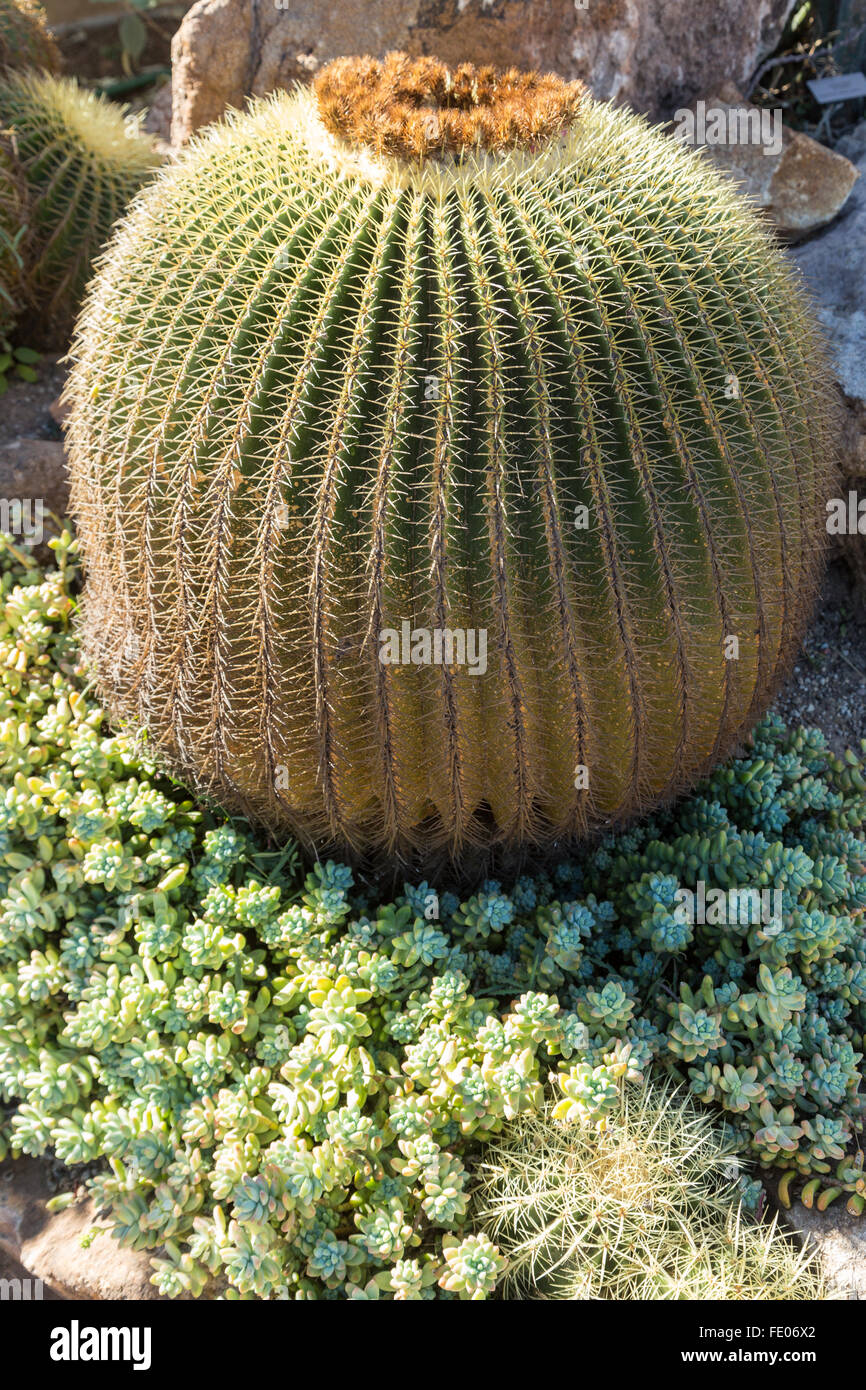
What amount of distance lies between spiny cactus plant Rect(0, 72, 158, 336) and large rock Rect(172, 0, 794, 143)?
0.30 m

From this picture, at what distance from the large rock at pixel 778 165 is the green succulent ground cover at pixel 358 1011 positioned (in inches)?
87.2

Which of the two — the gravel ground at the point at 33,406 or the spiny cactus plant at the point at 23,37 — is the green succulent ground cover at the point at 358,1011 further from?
the spiny cactus plant at the point at 23,37

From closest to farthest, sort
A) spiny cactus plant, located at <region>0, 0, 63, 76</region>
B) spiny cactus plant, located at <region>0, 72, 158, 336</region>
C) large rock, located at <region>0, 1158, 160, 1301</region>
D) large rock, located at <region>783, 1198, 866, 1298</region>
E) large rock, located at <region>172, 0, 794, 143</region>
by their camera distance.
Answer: large rock, located at <region>783, 1198, 866, 1298</region>, large rock, located at <region>0, 1158, 160, 1301</region>, large rock, located at <region>172, 0, 794, 143</region>, spiny cactus plant, located at <region>0, 72, 158, 336</region>, spiny cactus plant, located at <region>0, 0, 63, 76</region>

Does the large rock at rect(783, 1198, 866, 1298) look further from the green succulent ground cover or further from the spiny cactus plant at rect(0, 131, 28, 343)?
the spiny cactus plant at rect(0, 131, 28, 343)

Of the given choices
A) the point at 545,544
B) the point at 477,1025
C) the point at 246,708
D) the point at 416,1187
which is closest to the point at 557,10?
the point at 545,544

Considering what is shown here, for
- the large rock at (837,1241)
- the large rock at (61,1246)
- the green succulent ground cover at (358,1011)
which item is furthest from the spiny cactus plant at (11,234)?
the large rock at (837,1241)

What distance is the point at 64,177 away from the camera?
395cm

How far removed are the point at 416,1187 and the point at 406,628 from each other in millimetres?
1292

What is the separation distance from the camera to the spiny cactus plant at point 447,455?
2188mm

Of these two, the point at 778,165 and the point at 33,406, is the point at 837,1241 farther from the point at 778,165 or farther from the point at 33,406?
the point at 33,406

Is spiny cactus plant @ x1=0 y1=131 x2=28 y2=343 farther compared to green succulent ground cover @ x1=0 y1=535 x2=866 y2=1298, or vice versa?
spiny cactus plant @ x1=0 y1=131 x2=28 y2=343

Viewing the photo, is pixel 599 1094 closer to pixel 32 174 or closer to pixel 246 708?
pixel 246 708

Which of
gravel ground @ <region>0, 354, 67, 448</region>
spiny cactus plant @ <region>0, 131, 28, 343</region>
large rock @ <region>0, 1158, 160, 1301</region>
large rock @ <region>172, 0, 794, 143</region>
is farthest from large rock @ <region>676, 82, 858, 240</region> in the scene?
large rock @ <region>0, 1158, 160, 1301</region>

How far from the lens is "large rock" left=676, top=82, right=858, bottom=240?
3.92 meters
